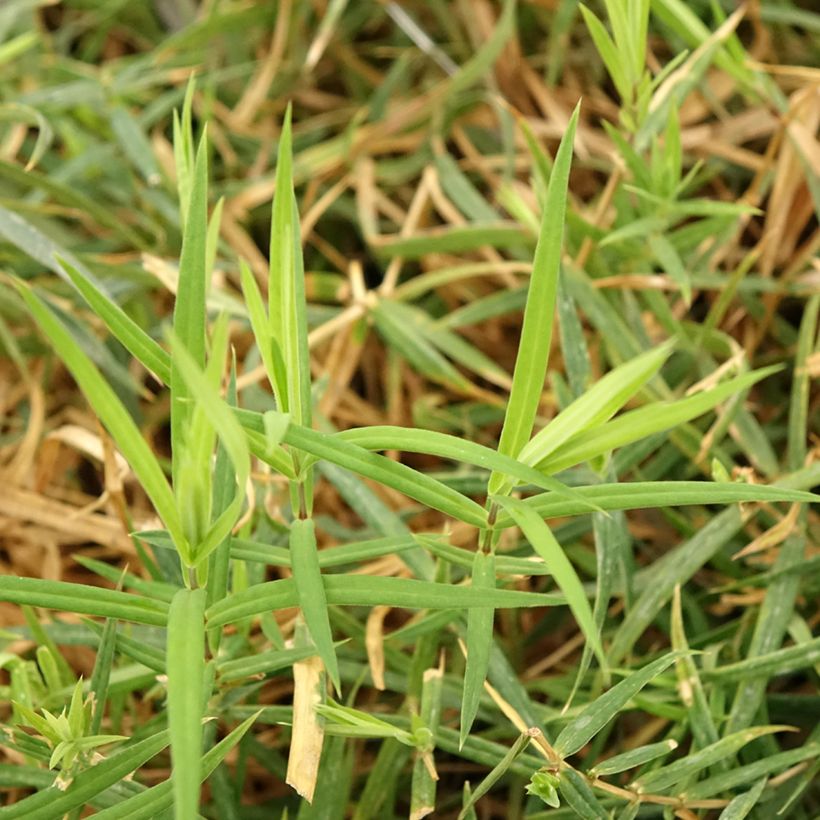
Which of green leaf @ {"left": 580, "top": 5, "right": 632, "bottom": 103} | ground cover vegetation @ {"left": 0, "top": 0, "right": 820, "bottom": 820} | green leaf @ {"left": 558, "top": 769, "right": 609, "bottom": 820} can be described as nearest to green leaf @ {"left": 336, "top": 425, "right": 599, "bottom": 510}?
ground cover vegetation @ {"left": 0, "top": 0, "right": 820, "bottom": 820}

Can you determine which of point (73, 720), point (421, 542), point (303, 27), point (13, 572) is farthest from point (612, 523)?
point (303, 27)

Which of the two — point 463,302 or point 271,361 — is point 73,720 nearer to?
point 271,361

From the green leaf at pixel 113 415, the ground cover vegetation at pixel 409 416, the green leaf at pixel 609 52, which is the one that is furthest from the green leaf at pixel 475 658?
the green leaf at pixel 609 52

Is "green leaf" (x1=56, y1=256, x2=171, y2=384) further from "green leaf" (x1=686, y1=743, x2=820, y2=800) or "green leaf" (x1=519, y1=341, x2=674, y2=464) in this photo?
"green leaf" (x1=686, y1=743, x2=820, y2=800)

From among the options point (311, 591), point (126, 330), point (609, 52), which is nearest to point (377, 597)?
point (311, 591)

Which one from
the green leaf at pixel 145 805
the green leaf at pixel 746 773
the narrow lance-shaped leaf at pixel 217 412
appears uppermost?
the narrow lance-shaped leaf at pixel 217 412

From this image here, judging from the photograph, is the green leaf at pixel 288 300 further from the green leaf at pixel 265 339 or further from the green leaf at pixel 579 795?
the green leaf at pixel 579 795
